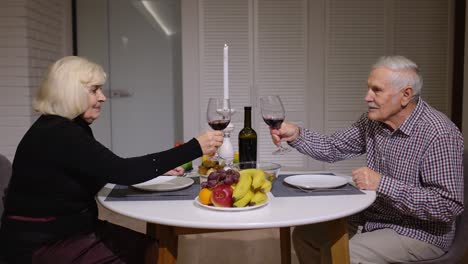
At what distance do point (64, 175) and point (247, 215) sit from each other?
0.61 m

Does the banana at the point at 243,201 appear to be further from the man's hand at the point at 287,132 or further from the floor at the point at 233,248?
the floor at the point at 233,248

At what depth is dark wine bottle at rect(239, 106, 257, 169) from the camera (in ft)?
6.06

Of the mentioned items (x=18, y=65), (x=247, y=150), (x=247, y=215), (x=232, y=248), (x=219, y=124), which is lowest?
(x=232, y=248)

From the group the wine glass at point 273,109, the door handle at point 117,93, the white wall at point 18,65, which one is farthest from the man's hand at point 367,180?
the door handle at point 117,93

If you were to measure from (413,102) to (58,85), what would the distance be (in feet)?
4.14

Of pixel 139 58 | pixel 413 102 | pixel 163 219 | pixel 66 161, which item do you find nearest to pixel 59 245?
pixel 66 161

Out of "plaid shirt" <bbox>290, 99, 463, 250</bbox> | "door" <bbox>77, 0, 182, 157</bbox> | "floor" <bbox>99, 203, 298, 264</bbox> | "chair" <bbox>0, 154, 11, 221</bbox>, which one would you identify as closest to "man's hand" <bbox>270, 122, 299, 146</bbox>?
"plaid shirt" <bbox>290, 99, 463, 250</bbox>

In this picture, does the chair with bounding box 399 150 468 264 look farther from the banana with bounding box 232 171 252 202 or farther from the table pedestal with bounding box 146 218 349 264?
the banana with bounding box 232 171 252 202

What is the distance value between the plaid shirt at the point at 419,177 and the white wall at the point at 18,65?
8.69 ft

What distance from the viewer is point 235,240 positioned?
122 inches

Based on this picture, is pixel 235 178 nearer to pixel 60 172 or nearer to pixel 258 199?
pixel 258 199

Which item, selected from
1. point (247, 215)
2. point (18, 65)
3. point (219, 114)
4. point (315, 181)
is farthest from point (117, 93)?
point (247, 215)

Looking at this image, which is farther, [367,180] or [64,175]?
[367,180]

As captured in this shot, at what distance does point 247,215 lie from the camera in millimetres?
1394
